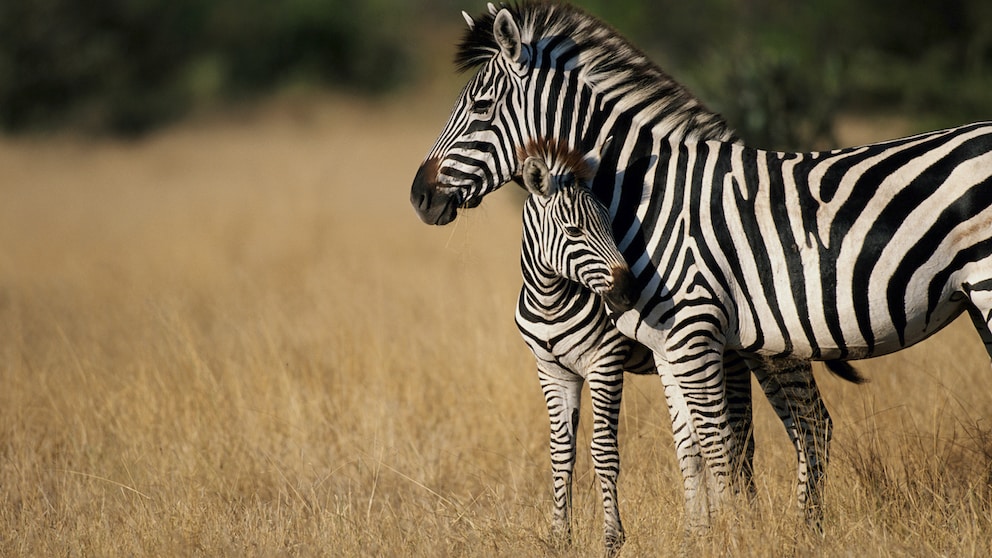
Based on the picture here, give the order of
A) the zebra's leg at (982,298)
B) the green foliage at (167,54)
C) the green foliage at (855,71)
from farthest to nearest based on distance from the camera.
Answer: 1. the green foliage at (167,54)
2. the green foliage at (855,71)
3. the zebra's leg at (982,298)

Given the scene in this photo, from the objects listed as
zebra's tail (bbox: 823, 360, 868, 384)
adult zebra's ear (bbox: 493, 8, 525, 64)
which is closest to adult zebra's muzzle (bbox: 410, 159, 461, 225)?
adult zebra's ear (bbox: 493, 8, 525, 64)

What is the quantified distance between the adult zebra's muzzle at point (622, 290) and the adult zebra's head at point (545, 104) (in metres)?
0.66

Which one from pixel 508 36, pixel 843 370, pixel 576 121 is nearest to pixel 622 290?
pixel 576 121

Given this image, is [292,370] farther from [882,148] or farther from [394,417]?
[882,148]

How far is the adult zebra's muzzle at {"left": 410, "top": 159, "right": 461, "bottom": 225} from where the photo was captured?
4.22 m

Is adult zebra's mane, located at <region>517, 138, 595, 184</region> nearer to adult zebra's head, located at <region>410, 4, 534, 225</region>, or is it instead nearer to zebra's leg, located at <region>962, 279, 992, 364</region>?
adult zebra's head, located at <region>410, 4, 534, 225</region>

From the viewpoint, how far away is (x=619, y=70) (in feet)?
14.1

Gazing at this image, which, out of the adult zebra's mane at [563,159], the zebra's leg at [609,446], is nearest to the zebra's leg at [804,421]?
the zebra's leg at [609,446]

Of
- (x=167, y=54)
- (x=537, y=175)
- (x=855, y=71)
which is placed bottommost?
(x=537, y=175)

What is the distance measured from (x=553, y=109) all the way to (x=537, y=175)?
0.41 metres

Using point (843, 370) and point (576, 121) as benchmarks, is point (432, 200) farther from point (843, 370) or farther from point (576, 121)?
point (843, 370)

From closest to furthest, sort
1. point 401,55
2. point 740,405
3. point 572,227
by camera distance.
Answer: point 572,227 → point 740,405 → point 401,55

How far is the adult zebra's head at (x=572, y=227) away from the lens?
12.6 feet

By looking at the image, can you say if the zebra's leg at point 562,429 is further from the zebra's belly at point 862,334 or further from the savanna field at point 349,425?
the zebra's belly at point 862,334
